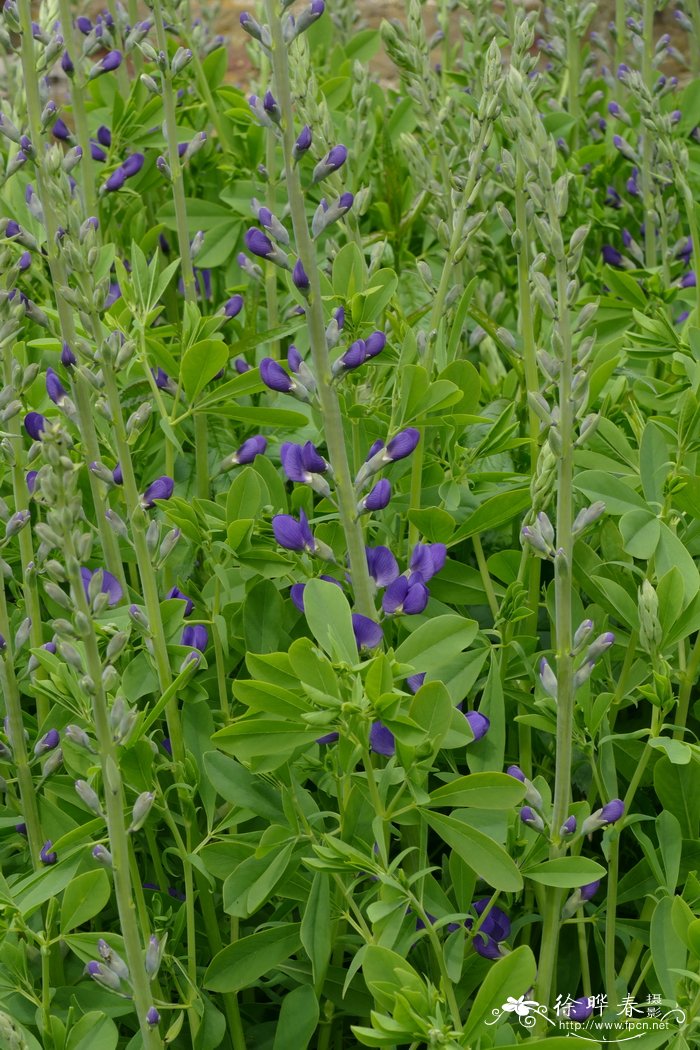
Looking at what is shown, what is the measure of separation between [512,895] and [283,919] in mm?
247

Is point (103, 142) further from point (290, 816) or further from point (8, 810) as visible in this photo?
point (290, 816)

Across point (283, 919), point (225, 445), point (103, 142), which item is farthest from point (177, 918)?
point (103, 142)

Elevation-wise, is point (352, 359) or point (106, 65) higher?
point (106, 65)

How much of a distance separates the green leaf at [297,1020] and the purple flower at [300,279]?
674mm

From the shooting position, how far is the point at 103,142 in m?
1.95

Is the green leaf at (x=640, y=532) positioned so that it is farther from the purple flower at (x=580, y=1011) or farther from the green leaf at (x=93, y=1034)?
the green leaf at (x=93, y=1034)

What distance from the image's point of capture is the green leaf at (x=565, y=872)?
1031 mm

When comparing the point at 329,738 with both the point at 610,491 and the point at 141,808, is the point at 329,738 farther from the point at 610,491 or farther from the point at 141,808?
the point at 610,491

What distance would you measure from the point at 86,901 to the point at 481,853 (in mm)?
379

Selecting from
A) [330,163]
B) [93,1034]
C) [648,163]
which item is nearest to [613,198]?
[648,163]

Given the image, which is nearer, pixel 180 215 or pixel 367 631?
pixel 367 631

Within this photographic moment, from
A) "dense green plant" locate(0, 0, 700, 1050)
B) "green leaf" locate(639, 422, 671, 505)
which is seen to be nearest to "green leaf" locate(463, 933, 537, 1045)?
"dense green plant" locate(0, 0, 700, 1050)

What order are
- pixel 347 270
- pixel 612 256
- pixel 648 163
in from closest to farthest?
pixel 347 270
pixel 648 163
pixel 612 256

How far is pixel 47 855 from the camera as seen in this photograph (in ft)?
3.84
